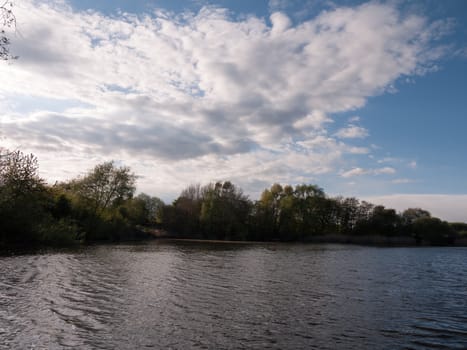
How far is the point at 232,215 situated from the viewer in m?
87.2

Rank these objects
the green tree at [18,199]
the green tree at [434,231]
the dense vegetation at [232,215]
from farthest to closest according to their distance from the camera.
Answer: the green tree at [434,231] < the dense vegetation at [232,215] < the green tree at [18,199]

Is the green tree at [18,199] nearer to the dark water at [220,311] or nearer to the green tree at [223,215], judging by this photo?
the dark water at [220,311]

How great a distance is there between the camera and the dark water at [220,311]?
9.66m

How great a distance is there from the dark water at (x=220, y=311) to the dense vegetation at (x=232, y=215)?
101 ft

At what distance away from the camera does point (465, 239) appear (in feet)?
286

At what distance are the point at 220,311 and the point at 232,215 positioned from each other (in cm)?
7451

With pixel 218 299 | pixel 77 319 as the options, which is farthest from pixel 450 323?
pixel 77 319

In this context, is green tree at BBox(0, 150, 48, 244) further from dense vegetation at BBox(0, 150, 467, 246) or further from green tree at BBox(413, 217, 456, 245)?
green tree at BBox(413, 217, 456, 245)

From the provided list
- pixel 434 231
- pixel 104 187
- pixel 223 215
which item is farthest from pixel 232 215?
pixel 434 231

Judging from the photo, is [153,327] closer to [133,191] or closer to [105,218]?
[105,218]

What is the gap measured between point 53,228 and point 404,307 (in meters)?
38.2

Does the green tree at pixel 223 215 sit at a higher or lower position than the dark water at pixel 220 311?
higher

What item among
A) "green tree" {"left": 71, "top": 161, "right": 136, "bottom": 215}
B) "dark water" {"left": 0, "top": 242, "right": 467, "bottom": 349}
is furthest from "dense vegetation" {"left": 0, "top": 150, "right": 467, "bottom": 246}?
"dark water" {"left": 0, "top": 242, "right": 467, "bottom": 349}

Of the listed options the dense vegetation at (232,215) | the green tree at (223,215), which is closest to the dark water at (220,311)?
the dense vegetation at (232,215)
